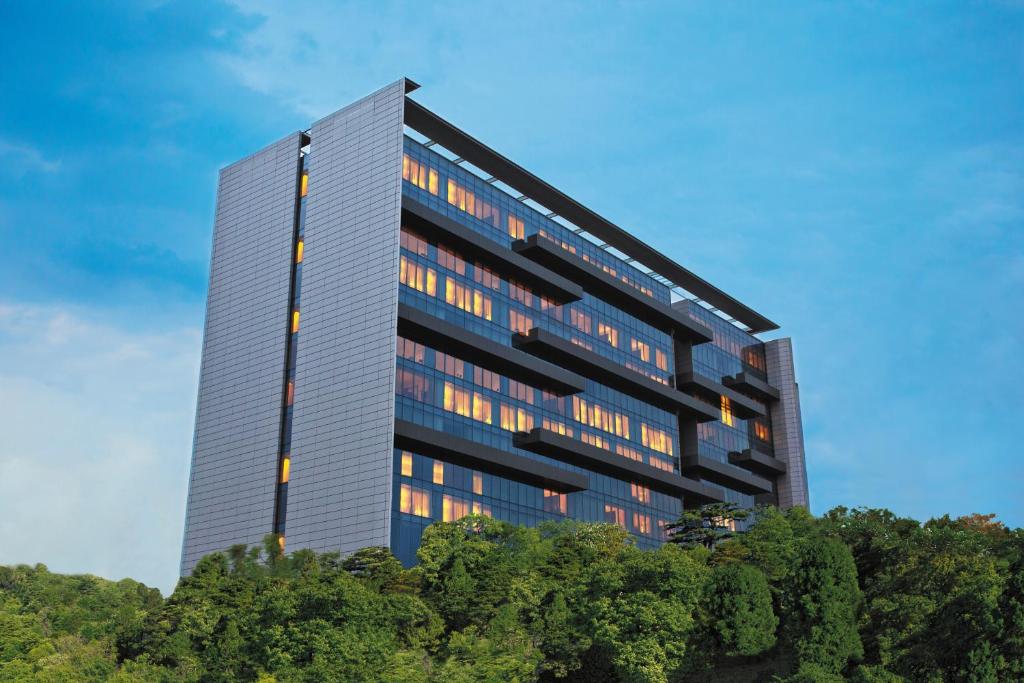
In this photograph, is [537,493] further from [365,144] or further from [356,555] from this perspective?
[365,144]

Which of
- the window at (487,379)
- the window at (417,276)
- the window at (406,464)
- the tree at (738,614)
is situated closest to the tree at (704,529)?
the window at (487,379)

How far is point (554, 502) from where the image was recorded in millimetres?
101125

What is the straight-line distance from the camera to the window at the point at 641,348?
119688 millimetres

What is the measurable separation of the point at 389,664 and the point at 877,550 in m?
32.0

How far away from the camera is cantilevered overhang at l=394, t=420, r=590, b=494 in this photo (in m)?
85.1

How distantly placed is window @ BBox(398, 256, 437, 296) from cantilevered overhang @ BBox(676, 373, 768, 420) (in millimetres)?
44704

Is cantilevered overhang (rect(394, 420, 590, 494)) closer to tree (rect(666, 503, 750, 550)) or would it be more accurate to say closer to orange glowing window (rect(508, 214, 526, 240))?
tree (rect(666, 503, 750, 550))

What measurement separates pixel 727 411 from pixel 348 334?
2474 inches

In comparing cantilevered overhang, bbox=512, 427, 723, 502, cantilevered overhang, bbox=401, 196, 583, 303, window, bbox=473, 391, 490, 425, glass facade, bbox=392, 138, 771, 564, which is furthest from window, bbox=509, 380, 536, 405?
cantilevered overhang, bbox=401, 196, 583, 303

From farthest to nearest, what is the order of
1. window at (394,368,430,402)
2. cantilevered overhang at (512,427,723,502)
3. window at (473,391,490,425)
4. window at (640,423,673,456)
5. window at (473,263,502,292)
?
window at (640,423,673,456) < window at (473,263,502,292) < cantilevered overhang at (512,427,723,502) < window at (473,391,490,425) < window at (394,368,430,402)

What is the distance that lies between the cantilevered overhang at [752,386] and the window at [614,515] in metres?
31.9

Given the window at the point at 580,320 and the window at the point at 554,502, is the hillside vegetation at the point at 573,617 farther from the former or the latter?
the window at the point at 580,320

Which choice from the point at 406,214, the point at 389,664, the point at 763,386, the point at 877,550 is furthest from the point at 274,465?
the point at 763,386

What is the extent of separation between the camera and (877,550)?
69.8 m
